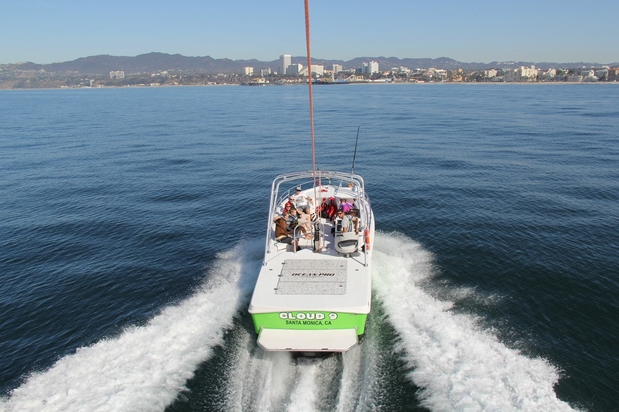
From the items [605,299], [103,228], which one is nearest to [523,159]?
[605,299]

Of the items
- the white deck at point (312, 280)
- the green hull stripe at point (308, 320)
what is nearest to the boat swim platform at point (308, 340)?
the green hull stripe at point (308, 320)

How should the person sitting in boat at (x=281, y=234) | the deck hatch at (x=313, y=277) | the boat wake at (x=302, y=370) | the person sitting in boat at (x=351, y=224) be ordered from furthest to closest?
the person sitting in boat at (x=281, y=234) < the person sitting in boat at (x=351, y=224) < the deck hatch at (x=313, y=277) < the boat wake at (x=302, y=370)

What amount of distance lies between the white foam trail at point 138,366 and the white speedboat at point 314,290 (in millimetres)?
1832

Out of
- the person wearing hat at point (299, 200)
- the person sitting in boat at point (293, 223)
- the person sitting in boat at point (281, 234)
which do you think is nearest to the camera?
the person sitting in boat at point (281, 234)

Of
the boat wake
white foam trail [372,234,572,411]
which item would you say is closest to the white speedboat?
the boat wake

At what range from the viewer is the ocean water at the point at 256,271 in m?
10.3

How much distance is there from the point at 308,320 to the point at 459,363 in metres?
3.95

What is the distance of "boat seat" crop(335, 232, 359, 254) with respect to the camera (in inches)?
548

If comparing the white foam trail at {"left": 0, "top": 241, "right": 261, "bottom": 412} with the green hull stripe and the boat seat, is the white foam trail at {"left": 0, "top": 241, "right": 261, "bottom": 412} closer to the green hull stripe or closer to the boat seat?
the green hull stripe

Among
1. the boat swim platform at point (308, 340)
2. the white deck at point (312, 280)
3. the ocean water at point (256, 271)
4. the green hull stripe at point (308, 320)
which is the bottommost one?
the ocean water at point (256, 271)

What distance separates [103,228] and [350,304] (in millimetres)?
15982

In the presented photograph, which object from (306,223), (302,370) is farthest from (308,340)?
(306,223)

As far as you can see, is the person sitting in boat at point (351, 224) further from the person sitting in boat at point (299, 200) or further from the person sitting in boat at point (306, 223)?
the person sitting in boat at point (299, 200)

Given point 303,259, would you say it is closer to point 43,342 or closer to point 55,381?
point 55,381
